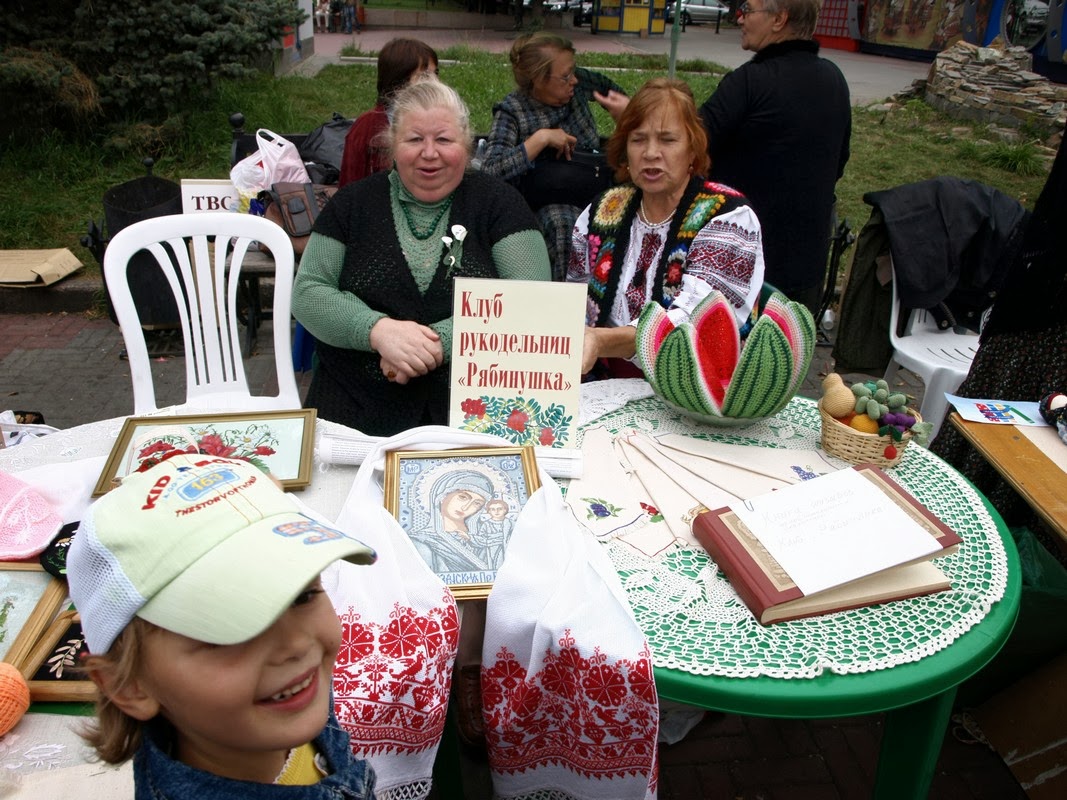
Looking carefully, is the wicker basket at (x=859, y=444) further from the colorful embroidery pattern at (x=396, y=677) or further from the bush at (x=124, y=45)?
the bush at (x=124, y=45)

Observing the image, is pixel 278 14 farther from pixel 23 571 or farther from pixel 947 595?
pixel 947 595

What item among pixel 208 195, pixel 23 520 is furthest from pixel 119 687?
pixel 208 195

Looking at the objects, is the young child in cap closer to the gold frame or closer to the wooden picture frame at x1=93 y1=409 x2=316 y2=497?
the gold frame

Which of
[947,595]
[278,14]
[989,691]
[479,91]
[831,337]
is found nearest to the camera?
[947,595]

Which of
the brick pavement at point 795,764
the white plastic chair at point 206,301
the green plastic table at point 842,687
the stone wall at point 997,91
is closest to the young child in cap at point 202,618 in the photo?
the green plastic table at point 842,687

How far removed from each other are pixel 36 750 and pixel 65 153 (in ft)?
23.4

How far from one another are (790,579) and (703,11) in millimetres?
28366

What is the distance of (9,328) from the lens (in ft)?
16.6

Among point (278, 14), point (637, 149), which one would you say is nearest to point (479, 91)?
point (278, 14)

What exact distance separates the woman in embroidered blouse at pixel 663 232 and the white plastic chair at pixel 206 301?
1055 millimetres

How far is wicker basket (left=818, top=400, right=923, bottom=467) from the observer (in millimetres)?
1744

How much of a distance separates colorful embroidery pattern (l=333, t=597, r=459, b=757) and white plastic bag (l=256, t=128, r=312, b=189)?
3478 millimetres

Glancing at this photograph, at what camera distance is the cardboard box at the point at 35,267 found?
5.24 m

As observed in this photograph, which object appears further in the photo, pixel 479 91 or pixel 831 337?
pixel 479 91
